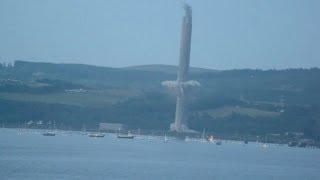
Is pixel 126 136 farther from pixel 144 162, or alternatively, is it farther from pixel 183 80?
pixel 144 162

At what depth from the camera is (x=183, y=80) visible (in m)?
124

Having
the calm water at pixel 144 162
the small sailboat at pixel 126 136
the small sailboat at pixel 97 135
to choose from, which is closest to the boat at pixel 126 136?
the small sailboat at pixel 126 136

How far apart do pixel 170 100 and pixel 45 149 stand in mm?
42795

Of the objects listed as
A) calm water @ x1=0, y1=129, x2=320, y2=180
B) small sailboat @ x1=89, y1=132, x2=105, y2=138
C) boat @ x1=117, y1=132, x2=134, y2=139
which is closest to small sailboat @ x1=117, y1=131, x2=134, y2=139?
boat @ x1=117, y1=132, x2=134, y2=139

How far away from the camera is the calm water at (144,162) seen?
66938 millimetres

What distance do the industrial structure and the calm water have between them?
213 inches

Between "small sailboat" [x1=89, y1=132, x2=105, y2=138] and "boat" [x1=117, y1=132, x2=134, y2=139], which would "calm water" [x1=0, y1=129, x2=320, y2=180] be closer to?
"boat" [x1=117, y1=132, x2=134, y2=139]

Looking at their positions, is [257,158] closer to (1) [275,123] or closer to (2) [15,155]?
(2) [15,155]

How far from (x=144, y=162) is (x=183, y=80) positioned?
44098 mm

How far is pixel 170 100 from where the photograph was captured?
13538 centimetres

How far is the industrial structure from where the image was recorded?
122 meters

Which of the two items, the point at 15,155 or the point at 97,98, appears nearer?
the point at 15,155

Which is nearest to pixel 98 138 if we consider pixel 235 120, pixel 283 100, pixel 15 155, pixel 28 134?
pixel 28 134

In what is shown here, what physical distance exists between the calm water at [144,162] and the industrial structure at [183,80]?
5417mm
